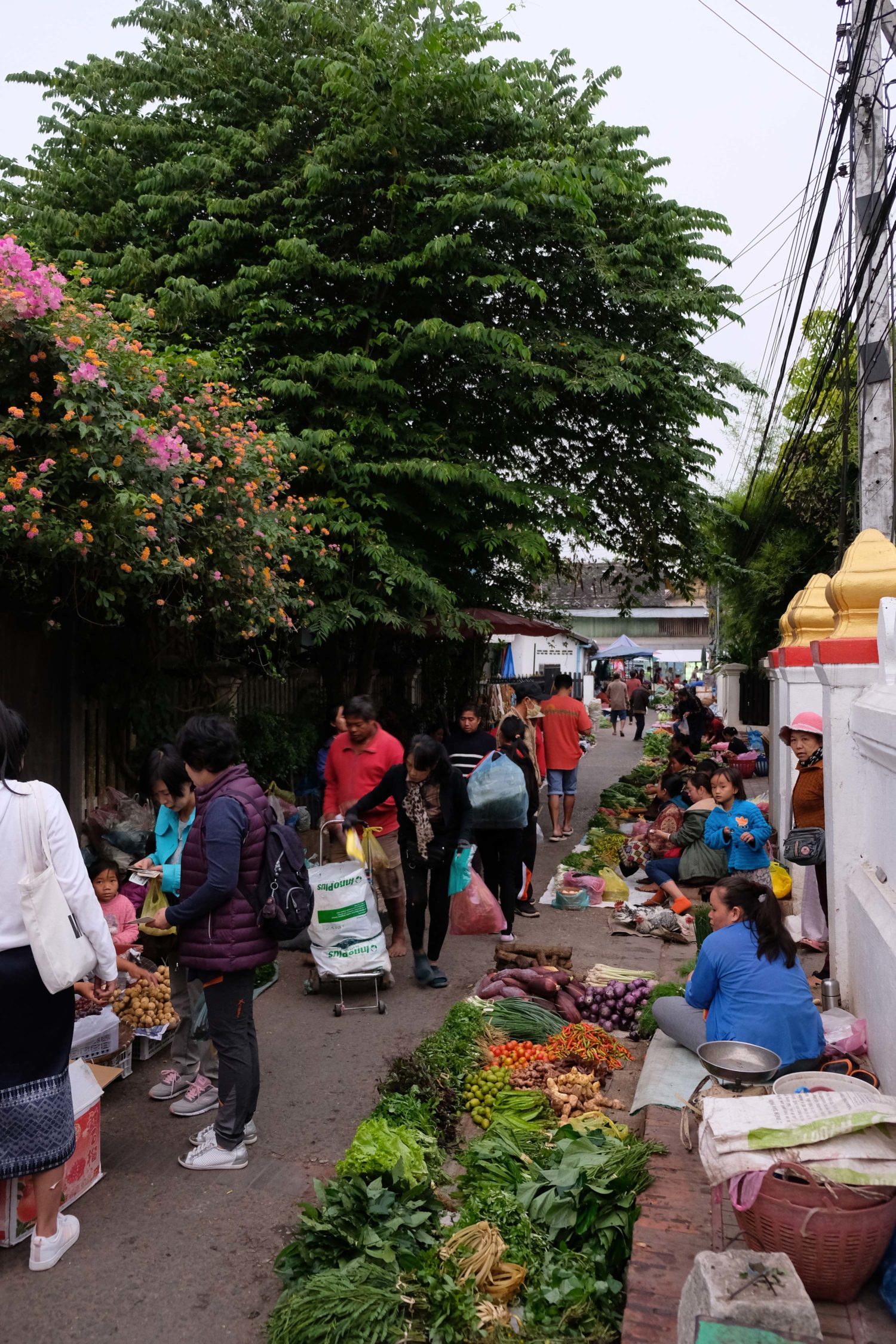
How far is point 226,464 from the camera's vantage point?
699cm

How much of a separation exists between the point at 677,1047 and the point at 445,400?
8.35m

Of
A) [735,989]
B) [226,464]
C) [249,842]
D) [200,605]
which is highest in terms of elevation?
[226,464]

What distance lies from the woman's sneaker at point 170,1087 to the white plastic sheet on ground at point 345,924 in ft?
3.80

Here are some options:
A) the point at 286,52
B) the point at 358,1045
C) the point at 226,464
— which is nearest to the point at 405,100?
the point at 286,52

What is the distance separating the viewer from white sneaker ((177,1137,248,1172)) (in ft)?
13.4

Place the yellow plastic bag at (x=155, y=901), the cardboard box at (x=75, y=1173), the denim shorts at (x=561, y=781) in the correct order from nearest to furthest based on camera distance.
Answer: the cardboard box at (x=75, y=1173) < the yellow plastic bag at (x=155, y=901) < the denim shorts at (x=561, y=781)

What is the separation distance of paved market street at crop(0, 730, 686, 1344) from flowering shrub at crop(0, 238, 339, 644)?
9.74 ft

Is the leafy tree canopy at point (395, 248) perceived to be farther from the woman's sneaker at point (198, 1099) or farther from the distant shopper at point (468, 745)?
the woman's sneaker at point (198, 1099)

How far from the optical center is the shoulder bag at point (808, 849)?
19.8 ft

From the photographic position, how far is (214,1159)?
161 inches

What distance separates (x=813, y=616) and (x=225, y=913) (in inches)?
246

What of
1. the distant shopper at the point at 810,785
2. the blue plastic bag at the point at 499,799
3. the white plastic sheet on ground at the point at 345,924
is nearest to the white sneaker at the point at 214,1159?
the white plastic sheet on ground at the point at 345,924

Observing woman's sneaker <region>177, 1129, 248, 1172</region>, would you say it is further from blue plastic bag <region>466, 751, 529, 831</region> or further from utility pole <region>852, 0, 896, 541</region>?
utility pole <region>852, 0, 896, 541</region>

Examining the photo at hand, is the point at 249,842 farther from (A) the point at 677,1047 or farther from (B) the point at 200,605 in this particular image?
(B) the point at 200,605
